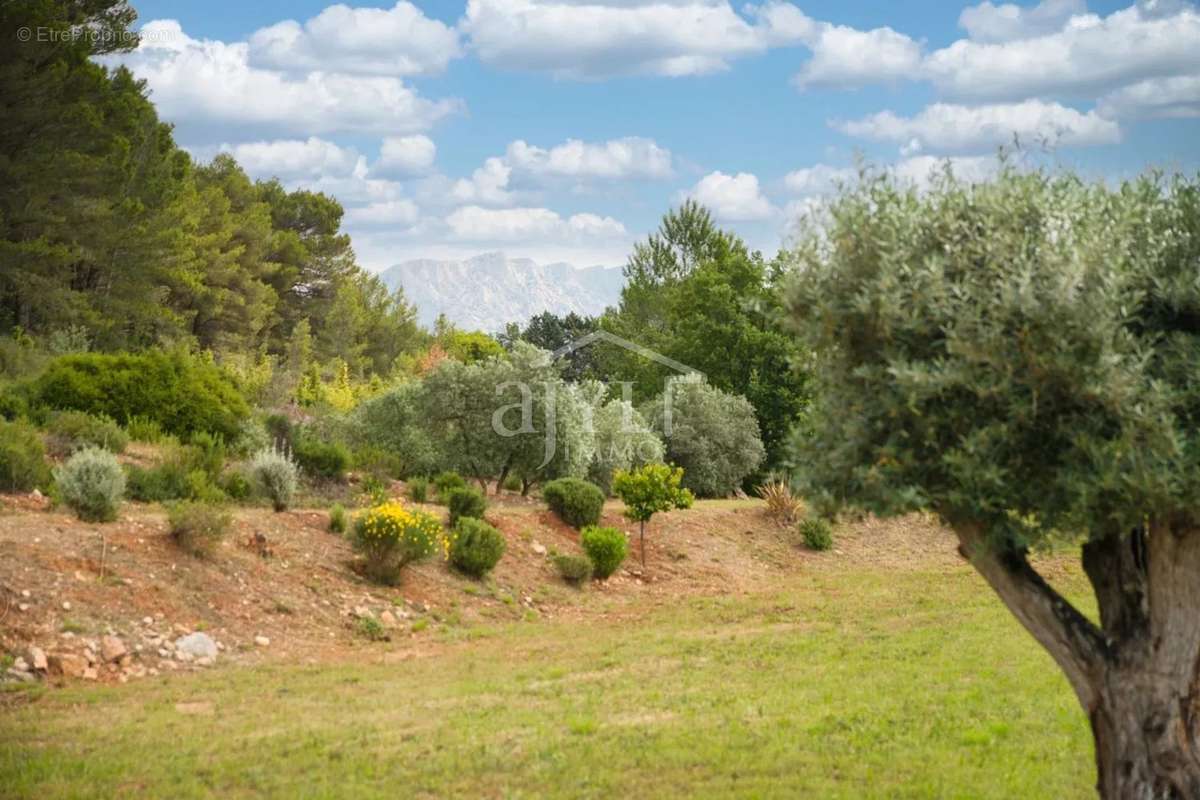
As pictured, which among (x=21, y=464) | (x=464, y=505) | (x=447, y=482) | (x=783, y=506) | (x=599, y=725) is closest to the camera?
(x=599, y=725)

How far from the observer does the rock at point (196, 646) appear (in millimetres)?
12453

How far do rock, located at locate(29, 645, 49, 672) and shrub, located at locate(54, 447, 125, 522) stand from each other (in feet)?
11.7

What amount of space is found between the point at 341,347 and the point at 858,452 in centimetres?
5044

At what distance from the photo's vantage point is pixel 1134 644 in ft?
21.2

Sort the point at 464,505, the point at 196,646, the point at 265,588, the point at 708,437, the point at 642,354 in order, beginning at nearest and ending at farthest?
the point at 196,646
the point at 265,588
the point at 464,505
the point at 708,437
the point at 642,354

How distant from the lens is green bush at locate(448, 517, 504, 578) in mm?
16859

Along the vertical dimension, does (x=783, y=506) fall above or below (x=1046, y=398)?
below

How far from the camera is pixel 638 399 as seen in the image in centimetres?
3756

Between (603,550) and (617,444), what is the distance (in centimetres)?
668

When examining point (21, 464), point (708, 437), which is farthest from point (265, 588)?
point (708, 437)

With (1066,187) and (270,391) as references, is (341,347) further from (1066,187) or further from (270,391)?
(1066,187)

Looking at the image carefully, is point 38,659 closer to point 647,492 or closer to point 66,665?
point 66,665

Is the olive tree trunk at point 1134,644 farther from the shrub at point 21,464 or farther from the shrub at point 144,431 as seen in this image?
the shrub at point 144,431

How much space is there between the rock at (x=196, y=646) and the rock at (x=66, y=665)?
1.05 meters
